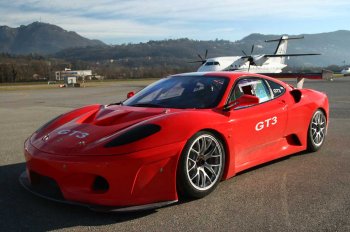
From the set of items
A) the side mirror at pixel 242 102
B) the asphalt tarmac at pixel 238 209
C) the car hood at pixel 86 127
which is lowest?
the asphalt tarmac at pixel 238 209

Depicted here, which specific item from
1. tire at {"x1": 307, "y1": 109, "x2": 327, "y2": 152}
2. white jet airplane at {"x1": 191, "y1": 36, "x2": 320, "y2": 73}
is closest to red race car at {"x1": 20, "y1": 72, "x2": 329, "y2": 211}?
tire at {"x1": 307, "y1": 109, "x2": 327, "y2": 152}

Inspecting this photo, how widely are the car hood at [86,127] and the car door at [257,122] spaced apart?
0.88 metres

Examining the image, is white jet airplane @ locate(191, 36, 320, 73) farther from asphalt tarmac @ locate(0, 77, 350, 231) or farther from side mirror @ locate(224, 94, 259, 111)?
side mirror @ locate(224, 94, 259, 111)

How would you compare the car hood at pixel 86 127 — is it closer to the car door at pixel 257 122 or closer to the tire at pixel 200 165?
the tire at pixel 200 165

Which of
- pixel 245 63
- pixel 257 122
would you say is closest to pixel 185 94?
pixel 257 122

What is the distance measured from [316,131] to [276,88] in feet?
3.69

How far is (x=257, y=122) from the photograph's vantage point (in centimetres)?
485

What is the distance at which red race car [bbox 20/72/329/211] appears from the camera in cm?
359

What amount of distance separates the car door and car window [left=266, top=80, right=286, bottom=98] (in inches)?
0.8

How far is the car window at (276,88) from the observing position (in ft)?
18.0

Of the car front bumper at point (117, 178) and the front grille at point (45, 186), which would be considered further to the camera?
the front grille at point (45, 186)

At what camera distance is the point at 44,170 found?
12.5 feet

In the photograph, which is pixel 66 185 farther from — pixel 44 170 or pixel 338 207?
pixel 338 207

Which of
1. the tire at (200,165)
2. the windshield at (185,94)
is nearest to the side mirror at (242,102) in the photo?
the windshield at (185,94)
